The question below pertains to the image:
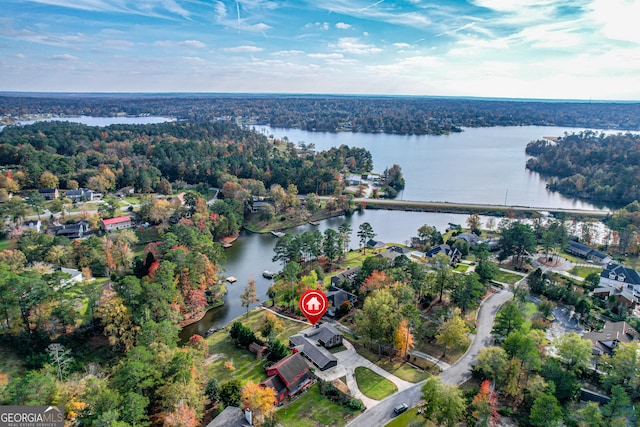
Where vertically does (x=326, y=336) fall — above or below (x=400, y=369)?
above

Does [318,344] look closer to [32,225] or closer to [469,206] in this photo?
[32,225]

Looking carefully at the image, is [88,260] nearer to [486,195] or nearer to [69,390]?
[69,390]

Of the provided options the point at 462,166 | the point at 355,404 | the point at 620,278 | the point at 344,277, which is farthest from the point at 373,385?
the point at 462,166

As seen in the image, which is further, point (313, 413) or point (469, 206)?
point (469, 206)

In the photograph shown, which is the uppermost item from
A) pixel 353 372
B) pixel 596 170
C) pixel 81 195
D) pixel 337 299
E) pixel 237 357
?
pixel 596 170

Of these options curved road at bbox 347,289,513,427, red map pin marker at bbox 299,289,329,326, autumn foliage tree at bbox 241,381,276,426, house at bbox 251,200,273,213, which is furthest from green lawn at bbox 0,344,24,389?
house at bbox 251,200,273,213

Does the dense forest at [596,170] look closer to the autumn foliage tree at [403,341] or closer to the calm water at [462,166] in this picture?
the calm water at [462,166]

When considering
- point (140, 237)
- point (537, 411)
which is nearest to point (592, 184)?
point (537, 411)

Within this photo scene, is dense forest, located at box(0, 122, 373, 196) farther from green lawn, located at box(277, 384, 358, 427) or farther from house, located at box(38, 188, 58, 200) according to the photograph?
green lawn, located at box(277, 384, 358, 427)
